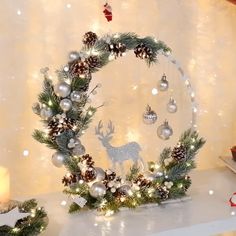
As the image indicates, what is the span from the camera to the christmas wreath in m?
1.10

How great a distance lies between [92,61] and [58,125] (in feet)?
0.61

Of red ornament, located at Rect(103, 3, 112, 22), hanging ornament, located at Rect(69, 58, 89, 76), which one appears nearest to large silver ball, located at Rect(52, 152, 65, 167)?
hanging ornament, located at Rect(69, 58, 89, 76)

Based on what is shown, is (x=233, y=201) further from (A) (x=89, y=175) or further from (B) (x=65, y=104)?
(B) (x=65, y=104)

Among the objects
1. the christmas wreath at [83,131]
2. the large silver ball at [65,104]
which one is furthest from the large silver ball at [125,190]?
the large silver ball at [65,104]

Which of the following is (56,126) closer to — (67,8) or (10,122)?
(10,122)

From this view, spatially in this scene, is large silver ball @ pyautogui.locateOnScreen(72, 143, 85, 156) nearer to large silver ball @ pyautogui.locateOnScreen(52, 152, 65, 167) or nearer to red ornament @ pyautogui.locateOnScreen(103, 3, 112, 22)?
large silver ball @ pyautogui.locateOnScreen(52, 152, 65, 167)

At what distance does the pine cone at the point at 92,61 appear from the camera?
1.10 metres

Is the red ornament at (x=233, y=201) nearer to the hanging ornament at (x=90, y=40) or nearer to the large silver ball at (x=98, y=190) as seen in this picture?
the large silver ball at (x=98, y=190)

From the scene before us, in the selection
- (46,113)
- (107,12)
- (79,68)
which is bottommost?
(46,113)

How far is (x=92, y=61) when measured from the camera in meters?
1.11

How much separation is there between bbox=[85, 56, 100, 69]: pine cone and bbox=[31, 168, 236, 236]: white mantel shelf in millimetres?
389

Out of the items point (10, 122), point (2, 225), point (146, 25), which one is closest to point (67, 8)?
point (146, 25)

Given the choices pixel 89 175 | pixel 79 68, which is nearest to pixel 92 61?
pixel 79 68

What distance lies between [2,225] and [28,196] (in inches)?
16.9
